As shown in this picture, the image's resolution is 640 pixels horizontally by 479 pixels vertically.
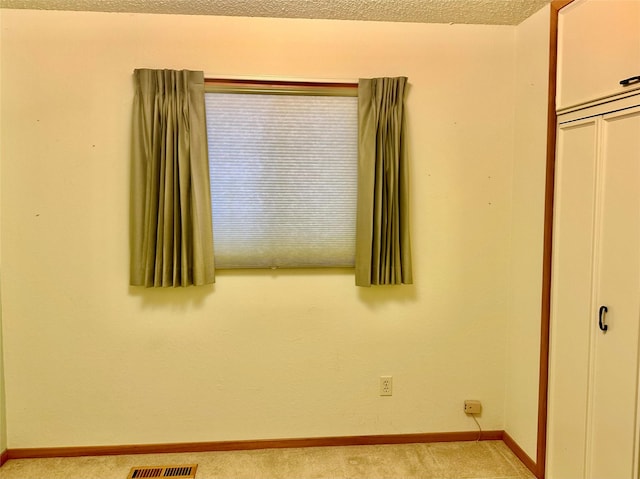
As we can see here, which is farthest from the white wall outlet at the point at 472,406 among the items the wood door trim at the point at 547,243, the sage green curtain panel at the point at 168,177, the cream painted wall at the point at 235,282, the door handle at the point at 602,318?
the sage green curtain panel at the point at 168,177

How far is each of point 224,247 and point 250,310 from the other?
16.1 inches

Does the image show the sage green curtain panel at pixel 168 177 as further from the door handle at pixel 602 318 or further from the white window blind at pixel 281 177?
the door handle at pixel 602 318

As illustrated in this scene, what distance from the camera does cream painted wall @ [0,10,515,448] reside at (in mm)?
2172

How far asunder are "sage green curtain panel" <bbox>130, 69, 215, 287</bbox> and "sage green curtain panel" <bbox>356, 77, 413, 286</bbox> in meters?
0.90

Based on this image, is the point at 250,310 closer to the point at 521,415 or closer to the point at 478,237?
the point at 478,237

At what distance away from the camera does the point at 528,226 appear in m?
2.23

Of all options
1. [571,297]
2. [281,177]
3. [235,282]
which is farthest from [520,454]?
[281,177]

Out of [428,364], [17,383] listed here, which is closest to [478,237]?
[428,364]

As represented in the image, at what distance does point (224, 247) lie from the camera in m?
2.28

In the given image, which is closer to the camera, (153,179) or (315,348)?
(153,179)

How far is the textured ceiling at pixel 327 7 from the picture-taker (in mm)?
2062

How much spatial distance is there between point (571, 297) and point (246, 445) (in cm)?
199

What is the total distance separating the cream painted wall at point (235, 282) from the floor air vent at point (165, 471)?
7.0 inches

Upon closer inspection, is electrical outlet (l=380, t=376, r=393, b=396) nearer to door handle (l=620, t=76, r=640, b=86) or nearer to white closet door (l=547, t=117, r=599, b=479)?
white closet door (l=547, t=117, r=599, b=479)
